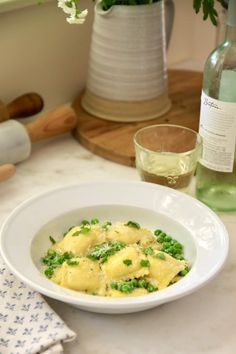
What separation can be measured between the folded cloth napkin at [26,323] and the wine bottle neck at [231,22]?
46 cm

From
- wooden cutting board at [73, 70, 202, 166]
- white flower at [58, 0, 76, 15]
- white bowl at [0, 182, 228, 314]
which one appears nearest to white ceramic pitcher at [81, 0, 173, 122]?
wooden cutting board at [73, 70, 202, 166]

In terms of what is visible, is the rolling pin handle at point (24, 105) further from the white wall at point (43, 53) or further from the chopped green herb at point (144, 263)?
the chopped green herb at point (144, 263)

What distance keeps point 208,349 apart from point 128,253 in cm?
16

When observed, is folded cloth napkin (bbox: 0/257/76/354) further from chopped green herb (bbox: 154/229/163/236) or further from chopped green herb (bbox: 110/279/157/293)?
chopped green herb (bbox: 154/229/163/236)

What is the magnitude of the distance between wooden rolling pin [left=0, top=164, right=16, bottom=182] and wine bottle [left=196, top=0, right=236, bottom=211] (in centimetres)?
32

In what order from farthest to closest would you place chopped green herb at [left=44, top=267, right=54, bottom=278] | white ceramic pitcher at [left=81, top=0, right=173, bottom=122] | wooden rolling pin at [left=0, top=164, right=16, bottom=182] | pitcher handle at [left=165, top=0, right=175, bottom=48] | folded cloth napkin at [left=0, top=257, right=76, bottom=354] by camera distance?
pitcher handle at [left=165, top=0, right=175, bottom=48]
white ceramic pitcher at [left=81, top=0, right=173, bottom=122]
wooden rolling pin at [left=0, top=164, right=16, bottom=182]
chopped green herb at [left=44, top=267, right=54, bottom=278]
folded cloth napkin at [left=0, top=257, right=76, bottom=354]

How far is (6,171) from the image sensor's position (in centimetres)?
111

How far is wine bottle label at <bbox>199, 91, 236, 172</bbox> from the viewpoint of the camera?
3.15 feet

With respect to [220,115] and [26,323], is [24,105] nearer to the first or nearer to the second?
[220,115]

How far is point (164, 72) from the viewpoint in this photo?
4.21ft

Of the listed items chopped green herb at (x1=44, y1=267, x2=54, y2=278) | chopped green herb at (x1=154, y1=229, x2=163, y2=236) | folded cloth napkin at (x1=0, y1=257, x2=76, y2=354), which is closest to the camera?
folded cloth napkin at (x1=0, y1=257, x2=76, y2=354)

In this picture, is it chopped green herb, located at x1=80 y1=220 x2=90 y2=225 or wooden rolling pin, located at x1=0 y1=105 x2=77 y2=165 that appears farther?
wooden rolling pin, located at x1=0 y1=105 x2=77 y2=165

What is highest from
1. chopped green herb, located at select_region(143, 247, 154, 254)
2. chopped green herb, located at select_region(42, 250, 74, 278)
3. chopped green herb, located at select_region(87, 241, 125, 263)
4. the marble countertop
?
chopped green herb, located at select_region(87, 241, 125, 263)

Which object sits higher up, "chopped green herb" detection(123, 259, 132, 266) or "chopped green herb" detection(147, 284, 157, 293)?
"chopped green herb" detection(123, 259, 132, 266)
